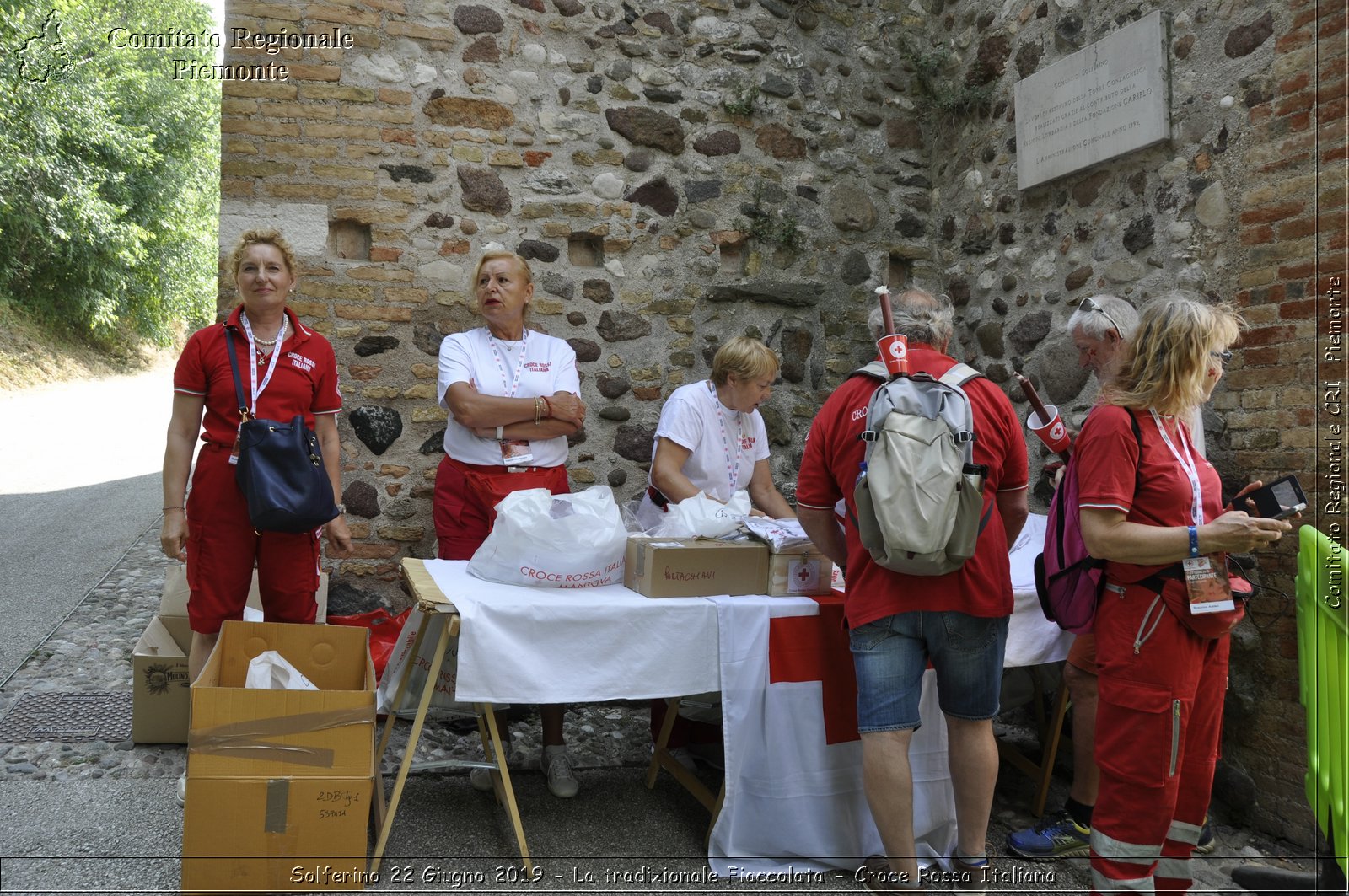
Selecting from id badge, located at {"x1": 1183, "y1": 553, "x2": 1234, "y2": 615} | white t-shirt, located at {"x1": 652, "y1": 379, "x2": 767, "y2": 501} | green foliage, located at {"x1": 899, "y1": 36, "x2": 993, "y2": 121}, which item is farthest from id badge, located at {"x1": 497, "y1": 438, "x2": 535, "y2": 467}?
green foliage, located at {"x1": 899, "y1": 36, "x2": 993, "y2": 121}

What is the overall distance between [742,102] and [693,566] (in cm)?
284

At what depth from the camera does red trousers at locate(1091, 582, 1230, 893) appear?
216 centimetres

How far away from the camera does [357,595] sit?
13.5 feet

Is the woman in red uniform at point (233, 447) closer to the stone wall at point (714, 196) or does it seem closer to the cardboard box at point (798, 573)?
the stone wall at point (714, 196)

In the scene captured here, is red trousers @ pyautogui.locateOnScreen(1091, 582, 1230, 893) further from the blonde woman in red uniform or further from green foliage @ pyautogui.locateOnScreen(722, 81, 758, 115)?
green foliage @ pyautogui.locateOnScreen(722, 81, 758, 115)

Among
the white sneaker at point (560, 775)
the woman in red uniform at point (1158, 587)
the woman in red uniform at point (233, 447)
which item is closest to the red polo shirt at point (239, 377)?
the woman in red uniform at point (233, 447)

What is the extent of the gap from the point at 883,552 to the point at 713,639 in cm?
60

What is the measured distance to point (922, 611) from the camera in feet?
7.63

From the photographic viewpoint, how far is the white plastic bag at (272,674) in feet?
8.45

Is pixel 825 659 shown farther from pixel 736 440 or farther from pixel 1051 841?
pixel 736 440

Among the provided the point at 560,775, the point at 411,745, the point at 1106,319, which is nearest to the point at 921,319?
the point at 1106,319

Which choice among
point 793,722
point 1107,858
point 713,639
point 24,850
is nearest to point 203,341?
point 24,850

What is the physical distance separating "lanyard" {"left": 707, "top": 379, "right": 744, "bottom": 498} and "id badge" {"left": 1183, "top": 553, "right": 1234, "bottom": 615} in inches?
68.4

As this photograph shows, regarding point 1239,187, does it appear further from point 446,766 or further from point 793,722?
point 446,766
